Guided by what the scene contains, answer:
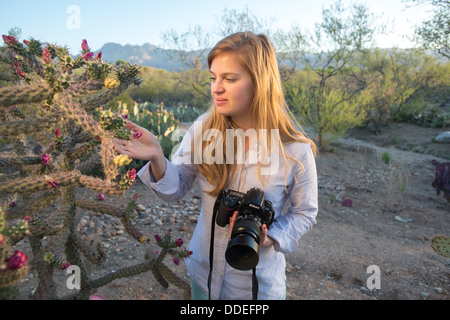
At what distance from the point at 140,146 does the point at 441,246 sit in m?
2.75

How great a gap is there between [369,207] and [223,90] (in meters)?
4.09

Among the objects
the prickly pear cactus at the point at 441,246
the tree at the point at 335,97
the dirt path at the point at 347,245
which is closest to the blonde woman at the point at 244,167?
the dirt path at the point at 347,245

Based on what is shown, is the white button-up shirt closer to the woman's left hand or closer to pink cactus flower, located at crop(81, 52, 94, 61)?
the woman's left hand

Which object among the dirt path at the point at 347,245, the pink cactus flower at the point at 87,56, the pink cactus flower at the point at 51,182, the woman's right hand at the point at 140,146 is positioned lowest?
the dirt path at the point at 347,245

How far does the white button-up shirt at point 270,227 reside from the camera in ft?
4.71

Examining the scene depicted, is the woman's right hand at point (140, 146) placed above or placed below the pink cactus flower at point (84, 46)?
below

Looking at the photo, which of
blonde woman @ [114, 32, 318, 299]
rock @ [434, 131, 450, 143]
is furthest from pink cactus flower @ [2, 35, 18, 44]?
rock @ [434, 131, 450, 143]

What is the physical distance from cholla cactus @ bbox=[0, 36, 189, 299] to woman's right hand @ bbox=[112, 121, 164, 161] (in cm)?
8

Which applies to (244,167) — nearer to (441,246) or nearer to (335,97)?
(441,246)

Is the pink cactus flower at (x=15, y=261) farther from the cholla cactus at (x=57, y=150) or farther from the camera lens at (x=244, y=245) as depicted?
the camera lens at (x=244, y=245)

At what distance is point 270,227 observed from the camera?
1.46 metres

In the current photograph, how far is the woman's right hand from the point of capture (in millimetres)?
1128

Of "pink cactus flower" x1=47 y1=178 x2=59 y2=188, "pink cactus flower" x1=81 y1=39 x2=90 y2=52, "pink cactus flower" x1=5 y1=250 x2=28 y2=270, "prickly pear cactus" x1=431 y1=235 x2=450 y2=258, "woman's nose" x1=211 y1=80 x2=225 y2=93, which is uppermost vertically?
"pink cactus flower" x1=81 y1=39 x2=90 y2=52
